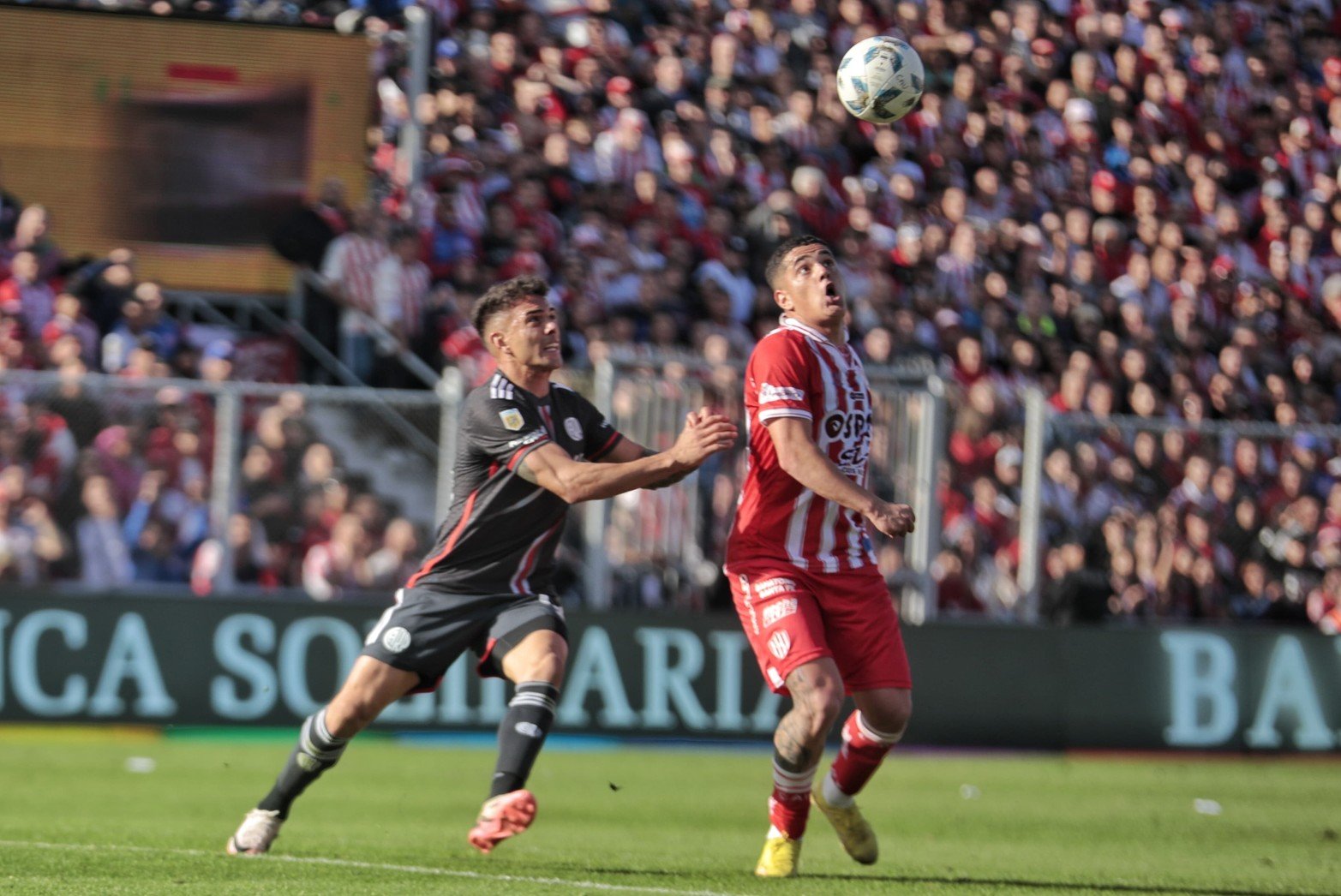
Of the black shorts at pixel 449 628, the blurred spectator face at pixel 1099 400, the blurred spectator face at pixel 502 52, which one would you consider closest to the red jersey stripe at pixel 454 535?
the black shorts at pixel 449 628

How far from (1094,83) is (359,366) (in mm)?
9946

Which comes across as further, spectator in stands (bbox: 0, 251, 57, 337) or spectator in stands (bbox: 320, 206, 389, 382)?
spectator in stands (bbox: 320, 206, 389, 382)

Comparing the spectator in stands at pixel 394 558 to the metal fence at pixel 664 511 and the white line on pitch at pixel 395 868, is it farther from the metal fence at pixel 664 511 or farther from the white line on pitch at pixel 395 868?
the white line on pitch at pixel 395 868

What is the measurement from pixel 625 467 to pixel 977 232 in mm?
12795

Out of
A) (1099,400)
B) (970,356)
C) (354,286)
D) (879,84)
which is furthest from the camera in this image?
(970,356)

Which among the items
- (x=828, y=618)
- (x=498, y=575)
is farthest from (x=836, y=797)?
(x=498, y=575)

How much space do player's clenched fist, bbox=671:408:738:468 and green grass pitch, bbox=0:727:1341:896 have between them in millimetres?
1548

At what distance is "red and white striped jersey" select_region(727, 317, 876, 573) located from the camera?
24.5 ft

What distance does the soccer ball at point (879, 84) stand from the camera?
911cm

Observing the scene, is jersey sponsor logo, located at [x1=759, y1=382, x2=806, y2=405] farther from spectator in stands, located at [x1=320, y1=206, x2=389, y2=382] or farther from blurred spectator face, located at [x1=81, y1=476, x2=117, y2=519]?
spectator in stands, located at [x1=320, y1=206, x2=389, y2=382]

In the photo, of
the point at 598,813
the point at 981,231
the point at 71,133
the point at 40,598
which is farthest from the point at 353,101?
the point at 598,813

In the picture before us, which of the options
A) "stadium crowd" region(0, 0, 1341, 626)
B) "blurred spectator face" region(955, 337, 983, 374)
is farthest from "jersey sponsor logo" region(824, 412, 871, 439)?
"blurred spectator face" region(955, 337, 983, 374)

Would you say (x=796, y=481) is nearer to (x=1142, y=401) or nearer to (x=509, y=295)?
(x=509, y=295)

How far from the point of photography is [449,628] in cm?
754
